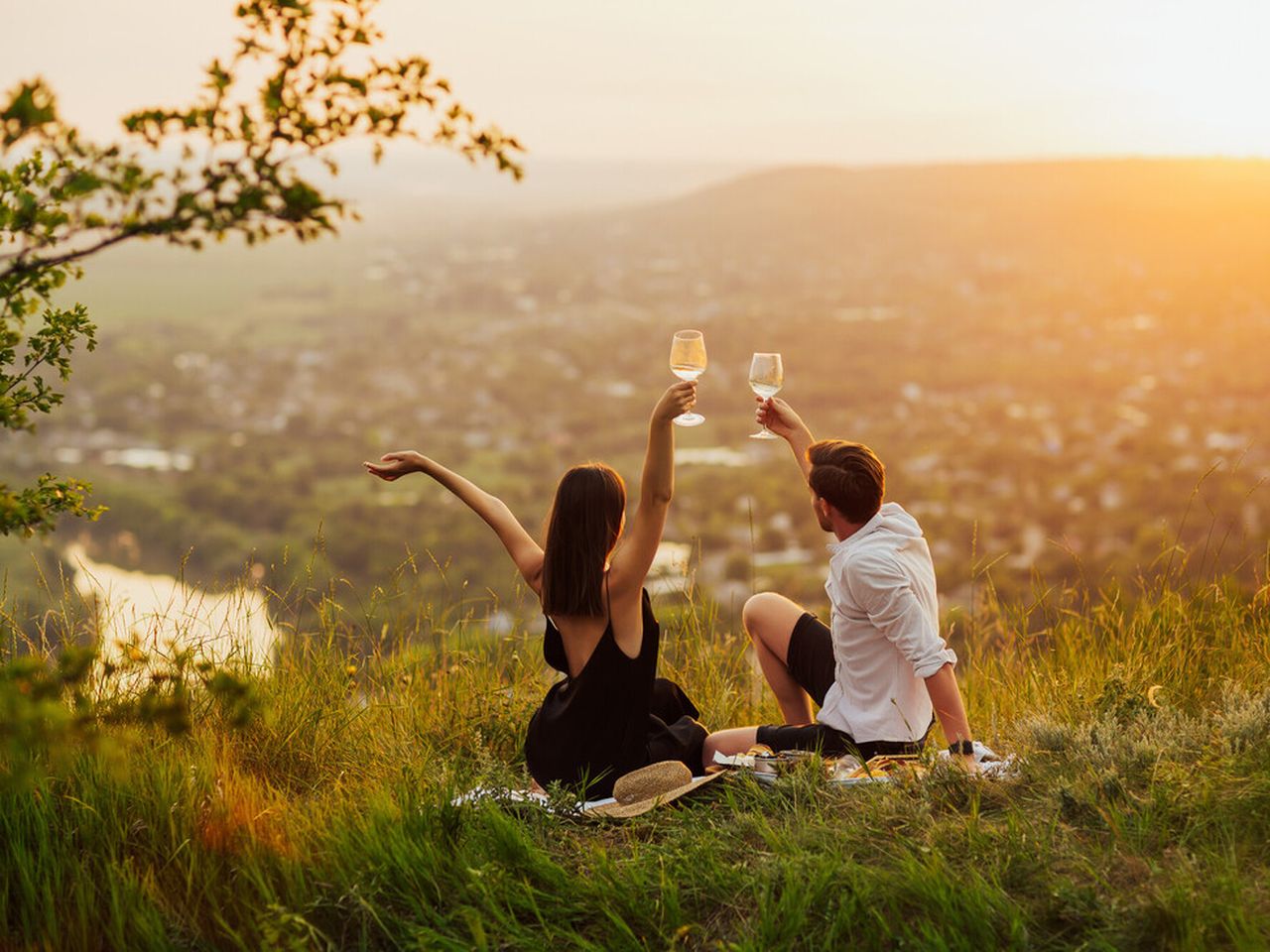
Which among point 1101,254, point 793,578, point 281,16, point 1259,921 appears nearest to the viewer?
point 281,16

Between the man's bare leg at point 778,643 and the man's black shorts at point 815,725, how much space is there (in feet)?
0.11

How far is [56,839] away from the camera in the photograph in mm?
2992

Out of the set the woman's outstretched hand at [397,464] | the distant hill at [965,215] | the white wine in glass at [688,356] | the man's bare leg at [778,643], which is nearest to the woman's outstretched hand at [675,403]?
the white wine in glass at [688,356]

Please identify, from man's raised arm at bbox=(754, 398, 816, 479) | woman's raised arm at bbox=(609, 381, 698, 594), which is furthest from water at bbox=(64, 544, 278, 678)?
man's raised arm at bbox=(754, 398, 816, 479)

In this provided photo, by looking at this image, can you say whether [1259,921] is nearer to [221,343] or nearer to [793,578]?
[793,578]

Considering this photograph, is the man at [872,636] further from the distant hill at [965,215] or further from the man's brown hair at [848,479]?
the distant hill at [965,215]

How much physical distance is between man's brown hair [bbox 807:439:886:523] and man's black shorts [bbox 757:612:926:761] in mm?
566

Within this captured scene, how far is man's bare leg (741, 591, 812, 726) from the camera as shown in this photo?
402 centimetres

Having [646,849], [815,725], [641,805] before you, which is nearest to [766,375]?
[815,725]

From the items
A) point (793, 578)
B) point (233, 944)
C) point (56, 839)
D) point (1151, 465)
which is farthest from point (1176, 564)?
point (1151, 465)

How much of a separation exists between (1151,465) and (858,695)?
165ft

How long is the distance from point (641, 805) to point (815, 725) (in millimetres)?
750

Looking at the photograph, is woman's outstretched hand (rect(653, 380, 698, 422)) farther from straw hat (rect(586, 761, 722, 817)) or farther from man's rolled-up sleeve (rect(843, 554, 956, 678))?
straw hat (rect(586, 761, 722, 817))

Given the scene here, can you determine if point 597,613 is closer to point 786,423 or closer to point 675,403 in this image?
point 675,403
